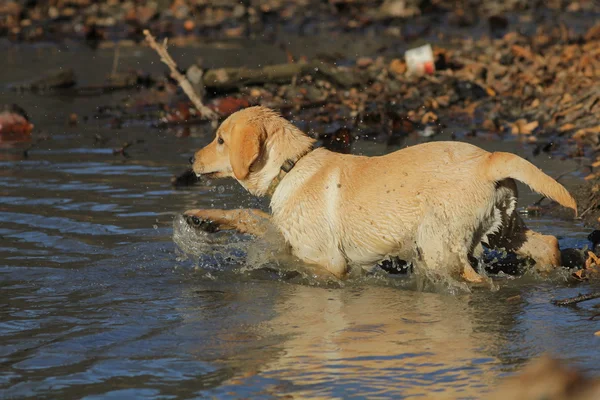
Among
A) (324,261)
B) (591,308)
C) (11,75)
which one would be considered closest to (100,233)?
(324,261)

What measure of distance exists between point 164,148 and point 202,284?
175 inches

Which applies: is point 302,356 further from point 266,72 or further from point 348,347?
point 266,72

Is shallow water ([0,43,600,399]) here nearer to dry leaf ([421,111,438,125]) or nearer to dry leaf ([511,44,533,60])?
dry leaf ([421,111,438,125])

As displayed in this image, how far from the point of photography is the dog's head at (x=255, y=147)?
22.1 feet

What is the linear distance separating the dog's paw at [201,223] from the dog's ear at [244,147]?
585 millimetres

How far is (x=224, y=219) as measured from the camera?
727 centimetres

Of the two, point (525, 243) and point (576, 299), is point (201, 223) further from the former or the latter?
point (576, 299)

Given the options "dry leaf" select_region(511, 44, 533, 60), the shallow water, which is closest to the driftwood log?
"dry leaf" select_region(511, 44, 533, 60)

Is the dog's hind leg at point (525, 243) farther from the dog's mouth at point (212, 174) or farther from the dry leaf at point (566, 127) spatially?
the dry leaf at point (566, 127)

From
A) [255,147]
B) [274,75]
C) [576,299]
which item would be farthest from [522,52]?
[576,299]

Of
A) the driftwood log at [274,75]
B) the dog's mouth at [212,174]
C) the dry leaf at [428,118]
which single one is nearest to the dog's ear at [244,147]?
the dog's mouth at [212,174]

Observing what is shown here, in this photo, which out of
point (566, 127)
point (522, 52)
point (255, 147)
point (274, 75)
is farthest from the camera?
point (522, 52)

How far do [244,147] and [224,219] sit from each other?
79 cm

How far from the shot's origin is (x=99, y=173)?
979 cm
